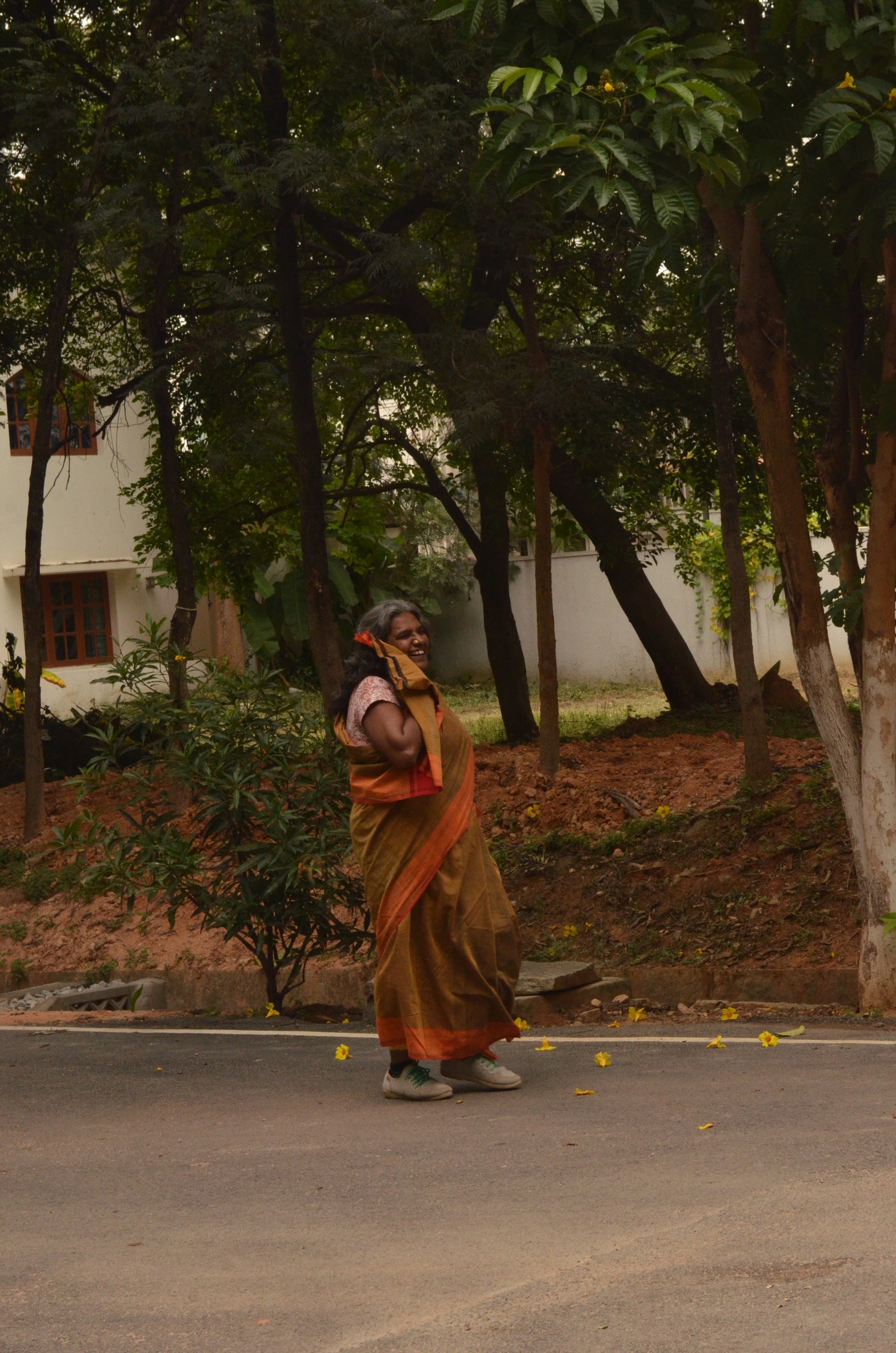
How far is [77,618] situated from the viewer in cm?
2614

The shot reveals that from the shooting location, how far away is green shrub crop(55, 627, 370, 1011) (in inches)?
316

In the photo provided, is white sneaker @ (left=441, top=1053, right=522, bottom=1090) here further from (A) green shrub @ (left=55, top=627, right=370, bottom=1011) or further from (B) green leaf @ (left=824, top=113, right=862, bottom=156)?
(B) green leaf @ (left=824, top=113, right=862, bottom=156)

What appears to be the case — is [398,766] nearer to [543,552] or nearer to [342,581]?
[543,552]

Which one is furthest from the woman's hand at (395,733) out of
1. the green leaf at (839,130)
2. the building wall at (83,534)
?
the building wall at (83,534)

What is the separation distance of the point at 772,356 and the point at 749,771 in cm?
479

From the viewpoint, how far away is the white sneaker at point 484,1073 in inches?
242

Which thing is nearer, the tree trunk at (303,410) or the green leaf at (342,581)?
the tree trunk at (303,410)

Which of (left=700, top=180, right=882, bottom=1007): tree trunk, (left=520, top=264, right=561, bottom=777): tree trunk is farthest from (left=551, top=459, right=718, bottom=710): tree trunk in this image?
(left=700, top=180, right=882, bottom=1007): tree trunk

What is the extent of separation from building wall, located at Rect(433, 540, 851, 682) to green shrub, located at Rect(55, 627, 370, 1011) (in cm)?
1760

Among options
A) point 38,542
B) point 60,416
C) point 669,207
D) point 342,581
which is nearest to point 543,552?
point 38,542

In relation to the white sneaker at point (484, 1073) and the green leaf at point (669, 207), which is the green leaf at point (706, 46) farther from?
the white sneaker at point (484, 1073)

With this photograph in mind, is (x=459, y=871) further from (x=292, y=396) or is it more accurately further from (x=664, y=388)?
(x=664, y=388)

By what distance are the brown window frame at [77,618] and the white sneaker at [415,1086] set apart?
64.3 feet

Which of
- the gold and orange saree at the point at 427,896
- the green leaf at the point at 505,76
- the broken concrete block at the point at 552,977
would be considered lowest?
the broken concrete block at the point at 552,977
